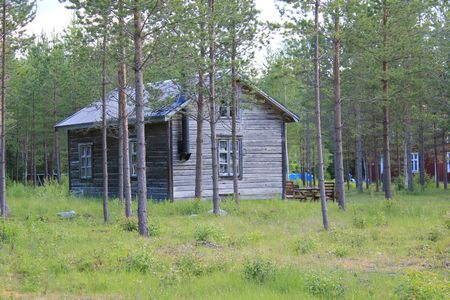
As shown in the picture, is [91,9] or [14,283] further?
[91,9]

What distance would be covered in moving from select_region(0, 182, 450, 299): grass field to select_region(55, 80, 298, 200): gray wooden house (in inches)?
254

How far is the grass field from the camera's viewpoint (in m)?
9.23

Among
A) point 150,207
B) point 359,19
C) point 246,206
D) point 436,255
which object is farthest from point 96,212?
point 436,255

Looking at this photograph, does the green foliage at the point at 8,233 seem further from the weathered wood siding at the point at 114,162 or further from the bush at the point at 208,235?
the weathered wood siding at the point at 114,162

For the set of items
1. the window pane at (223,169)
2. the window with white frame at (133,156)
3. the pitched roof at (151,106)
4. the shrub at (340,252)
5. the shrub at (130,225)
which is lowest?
the shrub at (340,252)

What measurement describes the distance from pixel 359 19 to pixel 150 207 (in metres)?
10.5

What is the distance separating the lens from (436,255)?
12453 millimetres

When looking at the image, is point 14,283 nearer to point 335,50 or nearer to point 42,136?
point 335,50

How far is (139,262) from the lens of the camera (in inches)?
436

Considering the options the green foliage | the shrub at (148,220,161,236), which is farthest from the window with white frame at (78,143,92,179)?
the shrub at (148,220,161,236)

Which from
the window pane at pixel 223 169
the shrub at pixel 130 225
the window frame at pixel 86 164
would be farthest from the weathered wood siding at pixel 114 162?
the shrub at pixel 130 225

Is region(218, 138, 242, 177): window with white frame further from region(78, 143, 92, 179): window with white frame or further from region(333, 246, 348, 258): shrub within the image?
region(333, 246, 348, 258): shrub

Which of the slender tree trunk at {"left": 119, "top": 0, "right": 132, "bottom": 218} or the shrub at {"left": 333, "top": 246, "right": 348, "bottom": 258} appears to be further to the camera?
the slender tree trunk at {"left": 119, "top": 0, "right": 132, "bottom": 218}

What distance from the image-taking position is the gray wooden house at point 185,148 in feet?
88.6
